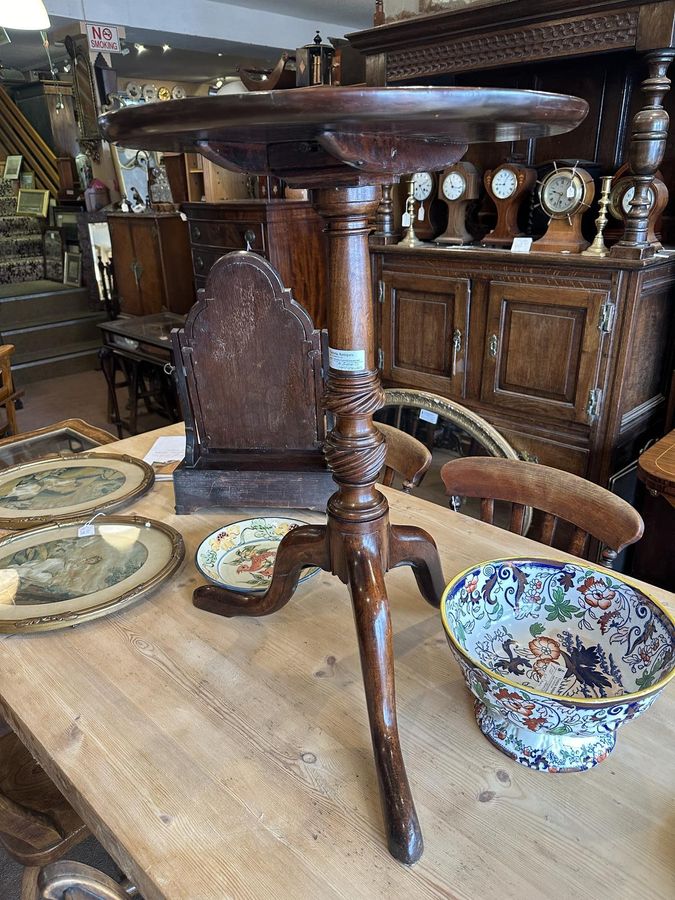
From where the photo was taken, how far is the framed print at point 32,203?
7.18m

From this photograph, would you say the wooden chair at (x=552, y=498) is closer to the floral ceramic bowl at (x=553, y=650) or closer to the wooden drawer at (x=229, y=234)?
the floral ceramic bowl at (x=553, y=650)

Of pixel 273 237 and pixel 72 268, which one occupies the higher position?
pixel 273 237

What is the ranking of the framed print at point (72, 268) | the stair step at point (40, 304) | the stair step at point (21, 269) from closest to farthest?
the stair step at point (40, 304), the framed print at point (72, 268), the stair step at point (21, 269)

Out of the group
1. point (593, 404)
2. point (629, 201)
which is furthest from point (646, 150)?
point (593, 404)

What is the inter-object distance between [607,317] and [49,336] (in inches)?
209

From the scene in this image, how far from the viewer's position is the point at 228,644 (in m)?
0.91

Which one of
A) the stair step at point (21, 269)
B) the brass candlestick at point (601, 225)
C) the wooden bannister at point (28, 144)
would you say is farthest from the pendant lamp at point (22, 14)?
the wooden bannister at point (28, 144)


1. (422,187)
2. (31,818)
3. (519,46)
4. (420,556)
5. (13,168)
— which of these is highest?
(519,46)

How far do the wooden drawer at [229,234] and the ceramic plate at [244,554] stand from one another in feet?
7.39

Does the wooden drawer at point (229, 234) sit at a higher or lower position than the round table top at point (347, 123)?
lower

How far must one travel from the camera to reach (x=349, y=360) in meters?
0.73

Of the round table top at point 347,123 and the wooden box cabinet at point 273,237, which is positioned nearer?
the round table top at point 347,123

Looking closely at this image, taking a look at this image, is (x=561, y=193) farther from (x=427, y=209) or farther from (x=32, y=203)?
(x=32, y=203)

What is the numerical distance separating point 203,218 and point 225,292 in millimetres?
2610
